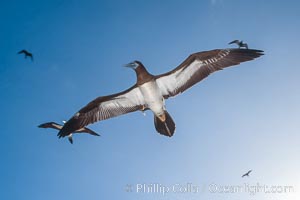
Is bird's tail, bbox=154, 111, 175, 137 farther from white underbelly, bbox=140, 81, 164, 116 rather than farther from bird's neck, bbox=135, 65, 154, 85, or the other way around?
bird's neck, bbox=135, 65, 154, 85

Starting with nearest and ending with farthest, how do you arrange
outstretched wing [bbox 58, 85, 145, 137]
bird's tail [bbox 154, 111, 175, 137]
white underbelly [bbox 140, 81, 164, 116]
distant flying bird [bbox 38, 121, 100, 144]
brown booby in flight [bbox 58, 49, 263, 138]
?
1. bird's tail [bbox 154, 111, 175, 137]
2. brown booby in flight [bbox 58, 49, 263, 138]
3. white underbelly [bbox 140, 81, 164, 116]
4. outstretched wing [bbox 58, 85, 145, 137]
5. distant flying bird [bbox 38, 121, 100, 144]

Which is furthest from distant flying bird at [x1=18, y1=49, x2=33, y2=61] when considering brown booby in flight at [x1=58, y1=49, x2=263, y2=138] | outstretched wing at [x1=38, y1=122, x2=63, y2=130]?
brown booby in flight at [x1=58, y1=49, x2=263, y2=138]

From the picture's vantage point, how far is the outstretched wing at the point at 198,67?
12.0 metres

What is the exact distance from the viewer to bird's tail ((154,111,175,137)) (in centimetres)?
1204

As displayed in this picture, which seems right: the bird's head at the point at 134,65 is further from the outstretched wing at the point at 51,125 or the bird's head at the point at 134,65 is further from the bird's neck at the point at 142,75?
the outstretched wing at the point at 51,125

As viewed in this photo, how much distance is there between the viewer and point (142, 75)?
12.5m

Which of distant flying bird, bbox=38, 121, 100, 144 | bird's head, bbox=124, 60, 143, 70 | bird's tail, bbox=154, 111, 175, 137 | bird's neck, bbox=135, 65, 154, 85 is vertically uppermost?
bird's head, bbox=124, 60, 143, 70

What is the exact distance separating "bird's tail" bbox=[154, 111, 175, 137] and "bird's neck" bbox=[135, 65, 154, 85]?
111 centimetres

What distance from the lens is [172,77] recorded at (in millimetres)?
12828

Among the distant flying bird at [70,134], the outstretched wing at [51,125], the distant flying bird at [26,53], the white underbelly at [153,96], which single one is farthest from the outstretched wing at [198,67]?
the distant flying bird at [26,53]

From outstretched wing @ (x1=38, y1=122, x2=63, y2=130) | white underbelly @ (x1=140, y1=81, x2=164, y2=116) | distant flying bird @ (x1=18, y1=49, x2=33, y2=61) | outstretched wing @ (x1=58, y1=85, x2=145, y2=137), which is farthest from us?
distant flying bird @ (x1=18, y1=49, x2=33, y2=61)

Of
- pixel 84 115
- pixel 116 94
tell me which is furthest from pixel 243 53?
pixel 84 115

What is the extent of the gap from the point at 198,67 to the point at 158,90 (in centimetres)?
138

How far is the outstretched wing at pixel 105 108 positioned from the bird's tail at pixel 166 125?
3.75ft
